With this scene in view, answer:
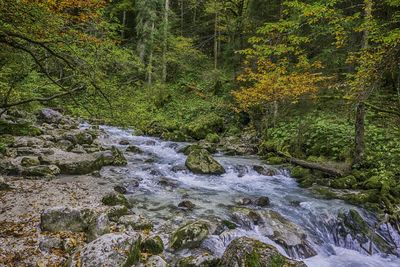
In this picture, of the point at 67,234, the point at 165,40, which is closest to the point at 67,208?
the point at 67,234

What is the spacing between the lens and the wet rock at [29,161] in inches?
356

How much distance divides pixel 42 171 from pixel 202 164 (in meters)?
5.09

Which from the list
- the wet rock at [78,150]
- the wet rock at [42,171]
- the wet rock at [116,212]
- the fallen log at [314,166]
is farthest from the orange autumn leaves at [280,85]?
the wet rock at [42,171]

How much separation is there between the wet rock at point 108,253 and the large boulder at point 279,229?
3.01m

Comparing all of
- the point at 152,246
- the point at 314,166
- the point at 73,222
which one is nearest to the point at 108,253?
the point at 152,246

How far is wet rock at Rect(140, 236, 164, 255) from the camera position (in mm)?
5235

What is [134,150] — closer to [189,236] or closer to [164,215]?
[164,215]

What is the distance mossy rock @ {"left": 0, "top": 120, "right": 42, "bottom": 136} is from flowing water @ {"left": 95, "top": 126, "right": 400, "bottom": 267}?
3.96 m

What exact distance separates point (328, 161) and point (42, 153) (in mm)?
9932

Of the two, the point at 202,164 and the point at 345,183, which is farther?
the point at 202,164

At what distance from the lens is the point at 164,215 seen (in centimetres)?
702

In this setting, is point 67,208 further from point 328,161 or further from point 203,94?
point 203,94

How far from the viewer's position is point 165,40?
24.6 meters

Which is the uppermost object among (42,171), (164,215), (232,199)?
(42,171)
